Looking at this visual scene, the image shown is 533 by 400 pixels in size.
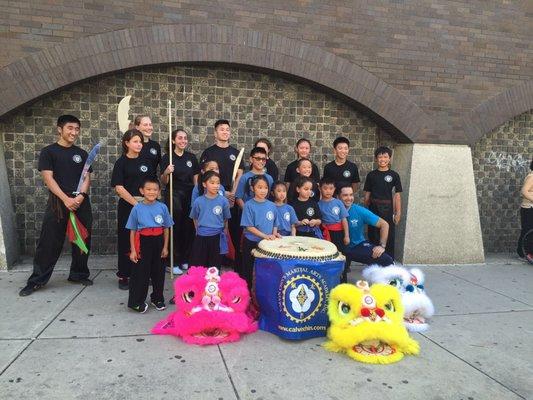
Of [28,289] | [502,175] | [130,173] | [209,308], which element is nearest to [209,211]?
[130,173]

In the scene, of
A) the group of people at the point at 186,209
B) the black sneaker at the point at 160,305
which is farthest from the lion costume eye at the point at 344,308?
the black sneaker at the point at 160,305

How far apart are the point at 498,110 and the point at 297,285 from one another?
5.34 meters

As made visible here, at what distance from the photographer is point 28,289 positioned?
443 centimetres

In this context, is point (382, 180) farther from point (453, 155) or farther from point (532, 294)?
point (532, 294)

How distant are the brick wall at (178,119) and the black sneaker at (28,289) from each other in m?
1.56

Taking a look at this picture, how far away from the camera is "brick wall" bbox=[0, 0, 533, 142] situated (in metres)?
5.29

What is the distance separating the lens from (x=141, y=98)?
5941 mm

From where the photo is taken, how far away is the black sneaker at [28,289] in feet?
14.4

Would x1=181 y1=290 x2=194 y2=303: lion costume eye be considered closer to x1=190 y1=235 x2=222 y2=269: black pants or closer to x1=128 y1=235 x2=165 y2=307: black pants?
x1=128 y1=235 x2=165 y2=307: black pants

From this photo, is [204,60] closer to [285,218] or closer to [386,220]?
[285,218]

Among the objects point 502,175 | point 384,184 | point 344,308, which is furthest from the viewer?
point 502,175

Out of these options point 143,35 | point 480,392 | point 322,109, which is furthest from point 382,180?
point 143,35

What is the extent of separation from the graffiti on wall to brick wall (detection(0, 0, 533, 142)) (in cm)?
122

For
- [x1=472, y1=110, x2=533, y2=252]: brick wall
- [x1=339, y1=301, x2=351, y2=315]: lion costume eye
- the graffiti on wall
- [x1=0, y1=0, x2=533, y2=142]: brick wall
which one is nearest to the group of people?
[x1=339, y1=301, x2=351, y2=315]: lion costume eye
